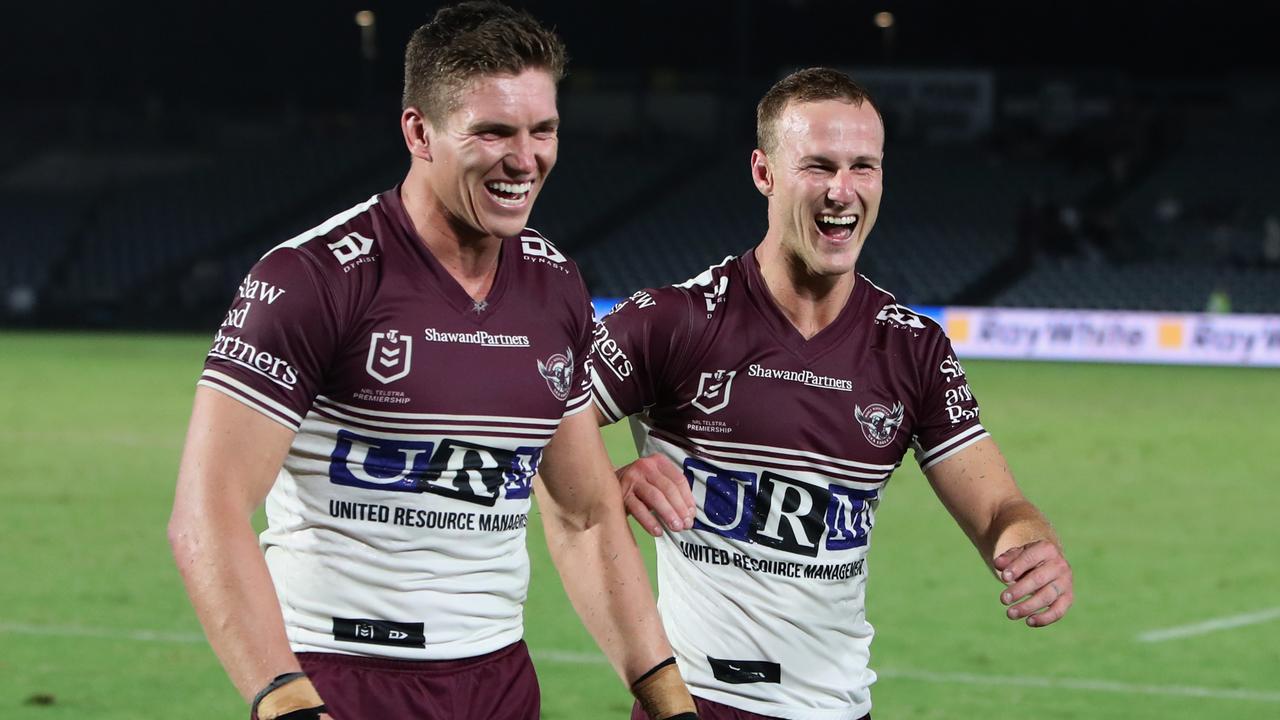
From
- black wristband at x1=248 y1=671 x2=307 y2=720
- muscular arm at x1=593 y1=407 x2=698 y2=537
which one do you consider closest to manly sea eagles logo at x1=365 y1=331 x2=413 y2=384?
black wristband at x1=248 y1=671 x2=307 y2=720

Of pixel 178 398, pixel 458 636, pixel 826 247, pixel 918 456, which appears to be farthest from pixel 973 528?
pixel 178 398

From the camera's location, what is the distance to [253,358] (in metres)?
3.12

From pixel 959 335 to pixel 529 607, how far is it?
68.3ft

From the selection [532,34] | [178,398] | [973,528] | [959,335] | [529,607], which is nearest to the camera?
[532,34]

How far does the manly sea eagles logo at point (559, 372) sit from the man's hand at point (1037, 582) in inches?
40.6

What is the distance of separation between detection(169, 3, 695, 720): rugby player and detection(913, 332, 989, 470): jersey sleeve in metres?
1.06

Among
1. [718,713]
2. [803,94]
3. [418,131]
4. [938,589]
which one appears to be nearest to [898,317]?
[803,94]

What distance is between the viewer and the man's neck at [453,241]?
3514 millimetres

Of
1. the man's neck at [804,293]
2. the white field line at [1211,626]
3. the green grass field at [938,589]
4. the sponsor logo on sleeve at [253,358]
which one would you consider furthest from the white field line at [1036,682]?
the sponsor logo on sleeve at [253,358]

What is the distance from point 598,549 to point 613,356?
614 millimetres

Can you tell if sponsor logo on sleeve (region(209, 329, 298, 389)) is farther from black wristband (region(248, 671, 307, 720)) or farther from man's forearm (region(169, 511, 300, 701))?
black wristband (region(248, 671, 307, 720))

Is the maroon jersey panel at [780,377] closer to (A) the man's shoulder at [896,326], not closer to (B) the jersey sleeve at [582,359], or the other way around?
(A) the man's shoulder at [896,326]

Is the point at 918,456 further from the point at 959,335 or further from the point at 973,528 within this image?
the point at 959,335

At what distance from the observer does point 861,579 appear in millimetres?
4465
